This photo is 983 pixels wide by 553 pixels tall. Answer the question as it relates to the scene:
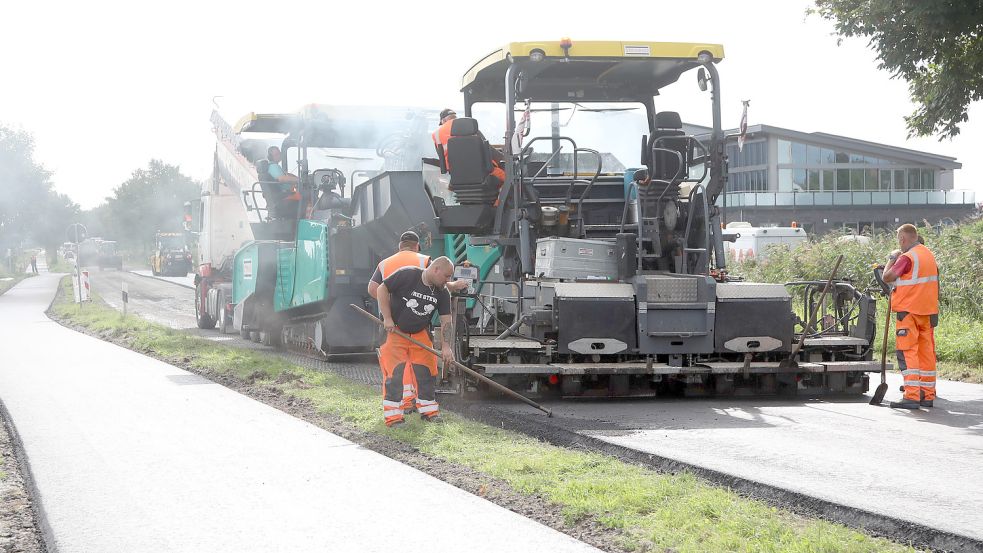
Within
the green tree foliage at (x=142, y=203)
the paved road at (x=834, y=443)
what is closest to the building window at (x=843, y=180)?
the paved road at (x=834, y=443)

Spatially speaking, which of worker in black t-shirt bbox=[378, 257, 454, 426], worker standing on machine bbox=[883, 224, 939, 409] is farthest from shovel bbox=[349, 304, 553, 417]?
worker standing on machine bbox=[883, 224, 939, 409]

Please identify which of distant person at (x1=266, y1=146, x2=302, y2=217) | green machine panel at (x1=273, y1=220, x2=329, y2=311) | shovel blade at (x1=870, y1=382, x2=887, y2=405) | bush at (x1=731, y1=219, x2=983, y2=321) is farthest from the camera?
distant person at (x1=266, y1=146, x2=302, y2=217)

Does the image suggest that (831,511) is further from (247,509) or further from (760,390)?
(760,390)

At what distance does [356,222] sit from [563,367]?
5648 mm

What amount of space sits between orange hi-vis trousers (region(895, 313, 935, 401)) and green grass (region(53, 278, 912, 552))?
3.47 meters

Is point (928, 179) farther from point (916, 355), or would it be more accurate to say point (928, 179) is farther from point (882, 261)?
point (916, 355)

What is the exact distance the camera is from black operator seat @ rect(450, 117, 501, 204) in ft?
32.1

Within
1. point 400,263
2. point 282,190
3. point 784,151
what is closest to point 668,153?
point 400,263

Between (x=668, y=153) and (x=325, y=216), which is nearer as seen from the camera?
(x=668, y=153)

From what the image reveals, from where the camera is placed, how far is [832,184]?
48.3 m

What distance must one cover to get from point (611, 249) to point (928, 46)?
4872 mm

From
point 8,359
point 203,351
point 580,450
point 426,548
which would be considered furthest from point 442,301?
point 8,359

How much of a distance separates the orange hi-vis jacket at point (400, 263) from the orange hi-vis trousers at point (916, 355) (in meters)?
4.09

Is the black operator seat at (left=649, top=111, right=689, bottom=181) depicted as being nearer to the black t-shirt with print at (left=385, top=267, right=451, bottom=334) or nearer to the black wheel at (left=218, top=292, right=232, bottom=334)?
the black t-shirt with print at (left=385, top=267, right=451, bottom=334)
